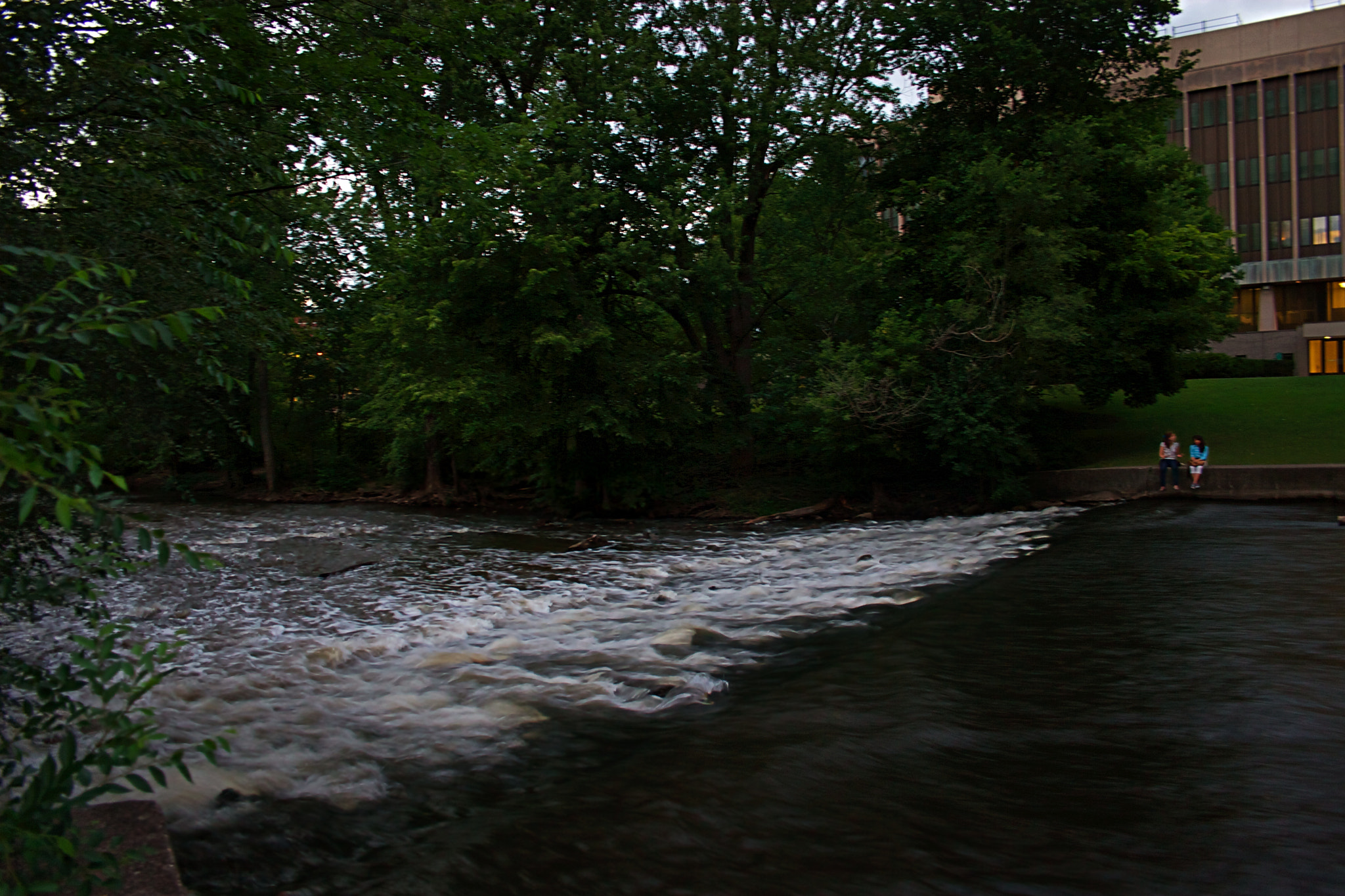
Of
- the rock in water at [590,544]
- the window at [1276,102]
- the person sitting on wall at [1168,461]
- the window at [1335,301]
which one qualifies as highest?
the window at [1276,102]

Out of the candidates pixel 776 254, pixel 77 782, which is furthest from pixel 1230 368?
pixel 77 782

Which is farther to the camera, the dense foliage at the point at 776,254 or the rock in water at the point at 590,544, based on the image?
the dense foliage at the point at 776,254

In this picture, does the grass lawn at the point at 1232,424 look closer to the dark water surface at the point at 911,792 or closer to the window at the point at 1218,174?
the dark water surface at the point at 911,792

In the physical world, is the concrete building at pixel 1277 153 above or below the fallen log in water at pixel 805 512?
above

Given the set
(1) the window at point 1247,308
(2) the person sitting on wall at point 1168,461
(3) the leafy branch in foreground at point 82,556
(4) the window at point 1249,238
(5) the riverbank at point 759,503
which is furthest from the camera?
(1) the window at point 1247,308

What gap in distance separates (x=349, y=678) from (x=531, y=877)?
4884 mm

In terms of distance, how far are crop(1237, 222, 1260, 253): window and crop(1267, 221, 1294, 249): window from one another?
75cm

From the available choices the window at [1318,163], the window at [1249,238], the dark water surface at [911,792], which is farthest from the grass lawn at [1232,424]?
the window at [1318,163]

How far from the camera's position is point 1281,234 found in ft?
213

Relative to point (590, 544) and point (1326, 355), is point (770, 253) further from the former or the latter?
point (1326, 355)

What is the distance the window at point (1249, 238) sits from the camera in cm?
6575

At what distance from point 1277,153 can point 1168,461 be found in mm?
55845

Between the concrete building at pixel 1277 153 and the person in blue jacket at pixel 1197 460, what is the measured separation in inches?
1732

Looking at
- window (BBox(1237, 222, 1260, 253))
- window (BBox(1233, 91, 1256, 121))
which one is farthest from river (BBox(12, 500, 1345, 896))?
window (BBox(1233, 91, 1256, 121))
